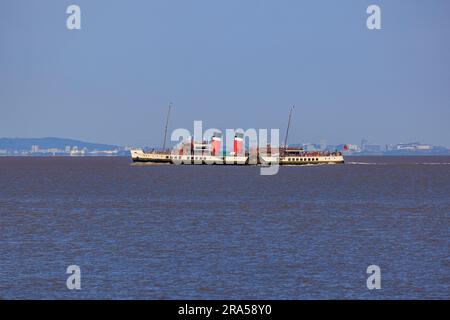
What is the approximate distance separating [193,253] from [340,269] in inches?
414

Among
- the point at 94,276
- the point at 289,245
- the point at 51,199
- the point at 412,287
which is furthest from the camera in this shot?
the point at 51,199

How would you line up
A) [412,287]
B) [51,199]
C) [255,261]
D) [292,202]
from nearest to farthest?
[412,287]
[255,261]
[292,202]
[51,199]

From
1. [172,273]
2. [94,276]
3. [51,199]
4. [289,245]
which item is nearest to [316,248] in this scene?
[289,245]

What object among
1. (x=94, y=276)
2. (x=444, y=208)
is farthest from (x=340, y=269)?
(x=444, y=208)

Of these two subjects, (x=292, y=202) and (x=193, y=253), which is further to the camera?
(x=292, y=202)

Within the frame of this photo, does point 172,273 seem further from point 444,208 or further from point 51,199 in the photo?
point 51,199

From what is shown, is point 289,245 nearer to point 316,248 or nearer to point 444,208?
point 316,248

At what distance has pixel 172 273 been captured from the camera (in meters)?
42.1

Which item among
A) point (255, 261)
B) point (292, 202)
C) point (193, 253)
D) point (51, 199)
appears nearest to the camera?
point (255, 261)
